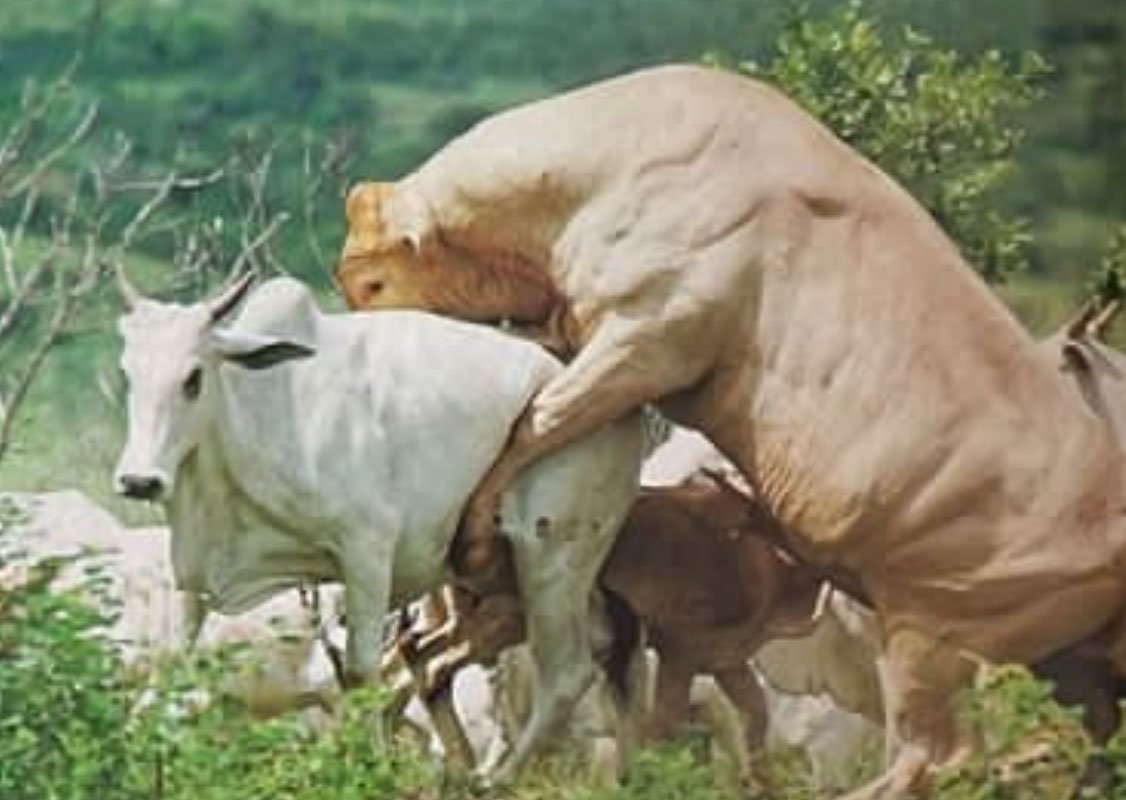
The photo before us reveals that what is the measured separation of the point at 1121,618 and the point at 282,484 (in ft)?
2.14

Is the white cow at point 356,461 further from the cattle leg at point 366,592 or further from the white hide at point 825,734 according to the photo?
the white hide at point 825,734

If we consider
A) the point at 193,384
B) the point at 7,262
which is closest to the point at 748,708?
the point at 193,384

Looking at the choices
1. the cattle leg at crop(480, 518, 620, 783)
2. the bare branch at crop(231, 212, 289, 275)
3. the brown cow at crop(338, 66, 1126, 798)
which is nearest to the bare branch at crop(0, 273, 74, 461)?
the bare branch at crop(231, 212, 289, 275)

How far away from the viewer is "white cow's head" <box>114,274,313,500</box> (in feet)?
9.03

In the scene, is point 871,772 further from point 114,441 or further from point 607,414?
point 114,441

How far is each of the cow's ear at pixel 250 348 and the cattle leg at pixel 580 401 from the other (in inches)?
7.6

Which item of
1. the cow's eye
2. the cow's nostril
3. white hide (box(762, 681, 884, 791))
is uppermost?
the cow's eye

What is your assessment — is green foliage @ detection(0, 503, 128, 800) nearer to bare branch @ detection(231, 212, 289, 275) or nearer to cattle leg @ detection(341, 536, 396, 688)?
cattle leg @ detection(341, 536, 396, 688)

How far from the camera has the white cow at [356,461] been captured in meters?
2.80

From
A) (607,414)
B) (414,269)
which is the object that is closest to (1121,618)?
(607,414)

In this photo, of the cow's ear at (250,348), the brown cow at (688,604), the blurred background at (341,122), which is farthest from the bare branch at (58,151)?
the brown cow at (688,604)

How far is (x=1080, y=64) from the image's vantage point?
3.13m

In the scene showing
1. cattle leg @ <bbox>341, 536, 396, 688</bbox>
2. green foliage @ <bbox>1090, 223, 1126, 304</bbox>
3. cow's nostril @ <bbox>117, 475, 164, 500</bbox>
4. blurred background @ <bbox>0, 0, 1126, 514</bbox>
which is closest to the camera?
cow's nostril @ <bbox>117, 475, 164, 500</bbox>

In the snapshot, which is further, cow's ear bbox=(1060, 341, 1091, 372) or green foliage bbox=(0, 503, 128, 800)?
cow's ear bbox=(1060, 341, 1091, 372)
